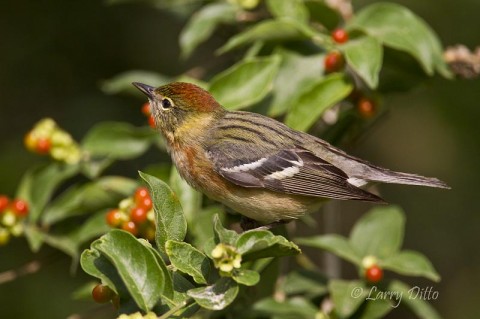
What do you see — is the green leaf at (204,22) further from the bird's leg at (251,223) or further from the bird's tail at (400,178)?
the bird's tail at (400,178)

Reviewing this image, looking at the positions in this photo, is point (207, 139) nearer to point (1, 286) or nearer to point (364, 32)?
point (364, 32)

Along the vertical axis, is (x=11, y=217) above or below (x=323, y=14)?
below

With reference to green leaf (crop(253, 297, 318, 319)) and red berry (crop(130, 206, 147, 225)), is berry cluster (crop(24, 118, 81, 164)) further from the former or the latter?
green leaf (crop(253, 297, 318, 319))

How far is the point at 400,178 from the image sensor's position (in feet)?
12.5

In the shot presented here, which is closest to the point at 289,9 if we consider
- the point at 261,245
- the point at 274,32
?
the point at 274,32

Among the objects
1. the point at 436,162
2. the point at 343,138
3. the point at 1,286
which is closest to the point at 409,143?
the point at 436,162

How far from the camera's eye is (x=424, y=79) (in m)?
4.01

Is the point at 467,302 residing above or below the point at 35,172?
below

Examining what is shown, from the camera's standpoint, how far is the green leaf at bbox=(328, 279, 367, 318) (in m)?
3.49

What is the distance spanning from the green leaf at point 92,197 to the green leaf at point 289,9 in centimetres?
111

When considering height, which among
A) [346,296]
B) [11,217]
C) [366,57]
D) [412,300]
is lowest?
[412,300]

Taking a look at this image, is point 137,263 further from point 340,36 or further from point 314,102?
point 340,36

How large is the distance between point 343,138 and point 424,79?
1.68ft

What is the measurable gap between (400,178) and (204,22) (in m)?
1.28
